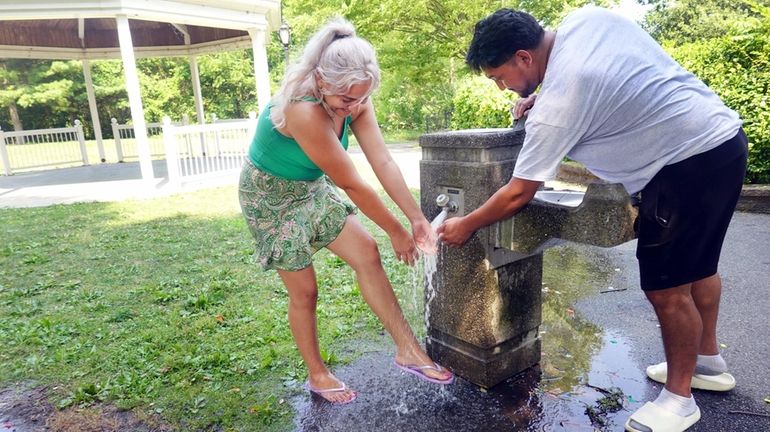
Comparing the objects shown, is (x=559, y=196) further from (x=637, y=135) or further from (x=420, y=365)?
(x=420, y=365)

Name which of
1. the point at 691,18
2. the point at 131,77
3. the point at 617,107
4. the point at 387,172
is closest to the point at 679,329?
the point at 617,107

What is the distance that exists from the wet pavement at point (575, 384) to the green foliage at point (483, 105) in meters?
5.39

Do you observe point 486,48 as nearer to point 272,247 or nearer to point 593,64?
point 593,64

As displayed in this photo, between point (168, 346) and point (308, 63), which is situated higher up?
point (308, 63)

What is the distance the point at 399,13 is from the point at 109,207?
9.35 metres

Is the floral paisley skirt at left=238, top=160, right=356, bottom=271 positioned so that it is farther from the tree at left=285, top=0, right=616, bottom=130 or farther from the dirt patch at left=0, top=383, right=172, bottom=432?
the tree at left=285, top=0, right=616, bottom=130

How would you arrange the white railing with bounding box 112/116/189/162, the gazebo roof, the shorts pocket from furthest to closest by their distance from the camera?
the white railing with bounding box 112/116/189/162 → the gazebo roof → the shorts pocket

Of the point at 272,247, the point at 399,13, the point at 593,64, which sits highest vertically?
the point at 399,13

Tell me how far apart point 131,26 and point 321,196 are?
12.7 meters

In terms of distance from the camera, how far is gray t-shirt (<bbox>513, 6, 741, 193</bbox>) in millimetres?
1668

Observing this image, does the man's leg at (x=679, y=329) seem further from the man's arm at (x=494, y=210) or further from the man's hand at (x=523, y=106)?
the man's hand at (x=523, y=106)

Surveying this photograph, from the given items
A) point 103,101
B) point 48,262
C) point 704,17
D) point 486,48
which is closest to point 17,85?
point 103,101

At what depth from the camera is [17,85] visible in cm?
2361

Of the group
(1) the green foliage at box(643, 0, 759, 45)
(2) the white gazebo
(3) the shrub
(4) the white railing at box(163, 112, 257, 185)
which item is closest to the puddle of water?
(3) the shrub
